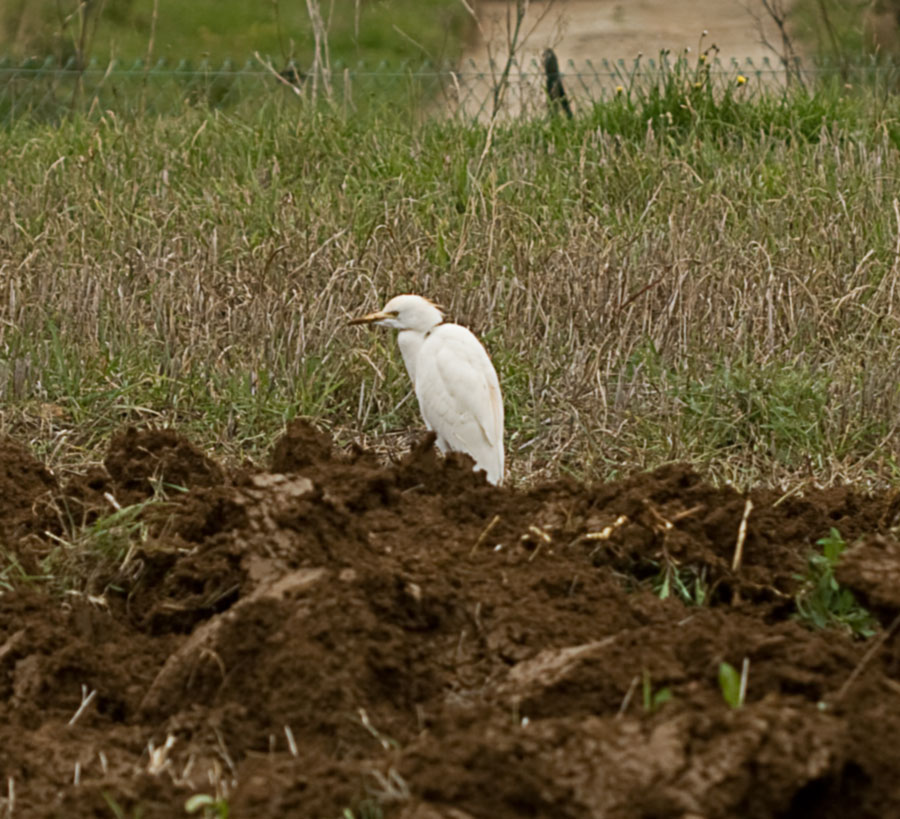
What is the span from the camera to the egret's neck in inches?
169

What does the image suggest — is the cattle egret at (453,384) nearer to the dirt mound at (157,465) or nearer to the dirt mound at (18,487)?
the dirt mound at (157,465)

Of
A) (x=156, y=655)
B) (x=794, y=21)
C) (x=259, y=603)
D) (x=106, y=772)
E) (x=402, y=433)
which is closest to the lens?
(x=106, y=772)

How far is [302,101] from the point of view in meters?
7.46

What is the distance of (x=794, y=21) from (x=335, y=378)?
32.9 ft

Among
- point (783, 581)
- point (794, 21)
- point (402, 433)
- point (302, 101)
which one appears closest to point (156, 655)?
point (783, 581)

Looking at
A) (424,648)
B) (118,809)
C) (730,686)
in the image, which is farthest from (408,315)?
(118,809)

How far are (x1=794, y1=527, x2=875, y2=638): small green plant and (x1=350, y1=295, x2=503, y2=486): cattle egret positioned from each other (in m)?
1.32

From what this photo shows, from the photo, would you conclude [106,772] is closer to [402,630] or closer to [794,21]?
[402,630]

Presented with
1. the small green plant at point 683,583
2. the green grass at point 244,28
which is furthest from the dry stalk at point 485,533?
the green grass at point 244,28

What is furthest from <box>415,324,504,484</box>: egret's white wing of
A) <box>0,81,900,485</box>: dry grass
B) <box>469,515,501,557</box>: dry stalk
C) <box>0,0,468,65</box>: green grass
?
<box>0,0,468,65</box>: green grass

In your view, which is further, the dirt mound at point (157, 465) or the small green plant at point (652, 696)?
the dirt mound at point (157, 465)

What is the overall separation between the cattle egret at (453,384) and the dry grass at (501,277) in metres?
0.33

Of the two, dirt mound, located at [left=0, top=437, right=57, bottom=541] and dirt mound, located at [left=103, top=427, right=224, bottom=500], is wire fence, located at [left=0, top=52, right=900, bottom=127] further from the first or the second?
dirt mound, located at [left=103, top=427, right=224, bottom=500]

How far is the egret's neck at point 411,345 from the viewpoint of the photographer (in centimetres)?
429
